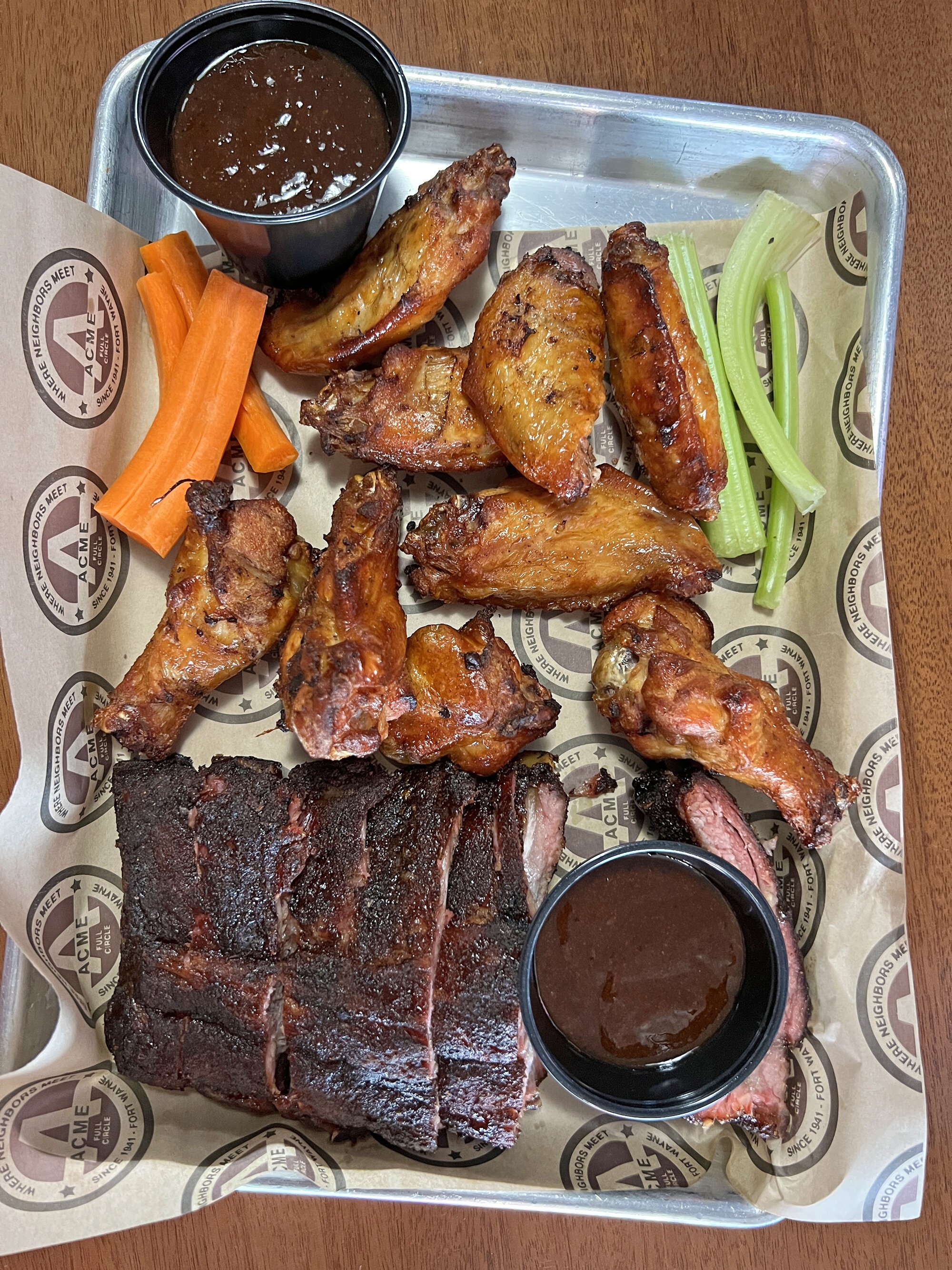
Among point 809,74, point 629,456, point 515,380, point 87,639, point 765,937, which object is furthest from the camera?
point 809,74

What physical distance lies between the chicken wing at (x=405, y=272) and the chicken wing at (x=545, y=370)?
16 centimetres

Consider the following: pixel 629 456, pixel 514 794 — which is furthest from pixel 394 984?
pixel 629 456

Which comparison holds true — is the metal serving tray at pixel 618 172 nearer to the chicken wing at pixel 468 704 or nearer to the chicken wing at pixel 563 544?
Answer: the chicken wing at pixel 563 544

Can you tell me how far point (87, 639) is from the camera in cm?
251

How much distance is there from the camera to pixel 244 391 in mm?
2590

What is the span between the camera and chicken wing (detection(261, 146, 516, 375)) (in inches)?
93.8

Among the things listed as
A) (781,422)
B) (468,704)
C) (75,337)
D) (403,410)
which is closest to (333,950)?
(468,704)

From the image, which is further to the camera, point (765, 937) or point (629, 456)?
point (629, 456)

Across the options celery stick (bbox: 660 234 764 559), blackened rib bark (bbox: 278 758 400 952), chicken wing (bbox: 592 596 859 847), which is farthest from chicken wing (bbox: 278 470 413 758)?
celery stick (bbox: 660 234 764 559)

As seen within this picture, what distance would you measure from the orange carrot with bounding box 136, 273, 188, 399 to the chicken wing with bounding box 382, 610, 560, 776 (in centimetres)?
111

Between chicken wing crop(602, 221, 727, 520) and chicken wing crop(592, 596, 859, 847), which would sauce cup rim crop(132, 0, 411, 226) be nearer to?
chicken wing crop(602, 221, 727, 520)

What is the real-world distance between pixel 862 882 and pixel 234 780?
5.62 feet

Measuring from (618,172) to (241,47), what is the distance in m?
1.22

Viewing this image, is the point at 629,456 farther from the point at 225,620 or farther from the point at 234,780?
the point at 234,780
